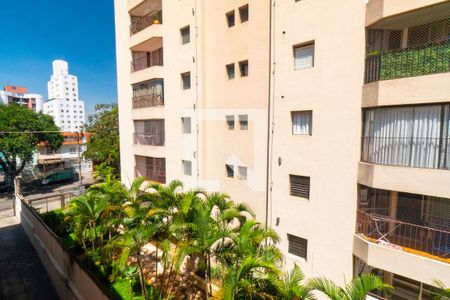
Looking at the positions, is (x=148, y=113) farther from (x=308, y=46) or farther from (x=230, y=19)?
(x=308, y=46)

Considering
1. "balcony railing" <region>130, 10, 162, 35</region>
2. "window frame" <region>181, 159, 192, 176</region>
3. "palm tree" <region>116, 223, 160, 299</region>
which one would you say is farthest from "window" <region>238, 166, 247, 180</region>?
"balcony railing" <region>130, 10, 162, 35</region>

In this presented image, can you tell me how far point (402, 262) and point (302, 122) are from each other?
6.04 m

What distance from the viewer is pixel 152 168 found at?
60.5ft

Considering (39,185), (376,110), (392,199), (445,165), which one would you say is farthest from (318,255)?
(39,185)

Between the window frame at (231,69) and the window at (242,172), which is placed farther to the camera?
the window frame at (231,69)

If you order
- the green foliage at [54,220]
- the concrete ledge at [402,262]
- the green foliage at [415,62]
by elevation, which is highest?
the green foliage at [415,62]

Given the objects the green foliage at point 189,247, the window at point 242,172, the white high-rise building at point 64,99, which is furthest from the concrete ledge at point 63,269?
the white high-rise building at point 64,99

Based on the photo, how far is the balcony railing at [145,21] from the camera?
17.4 m

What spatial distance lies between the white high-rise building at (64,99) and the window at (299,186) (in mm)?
122847

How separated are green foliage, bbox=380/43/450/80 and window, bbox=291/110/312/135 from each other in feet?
9.83

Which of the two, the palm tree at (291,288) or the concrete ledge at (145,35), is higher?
the concrete ledge at (145,35)

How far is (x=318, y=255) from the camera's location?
33.0 feet

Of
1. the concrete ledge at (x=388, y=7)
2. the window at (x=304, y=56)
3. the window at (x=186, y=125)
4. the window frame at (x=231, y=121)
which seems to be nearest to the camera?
the concrete ledge at (x=388, y=7)

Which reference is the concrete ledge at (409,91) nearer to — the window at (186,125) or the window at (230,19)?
the window at (230,19)
